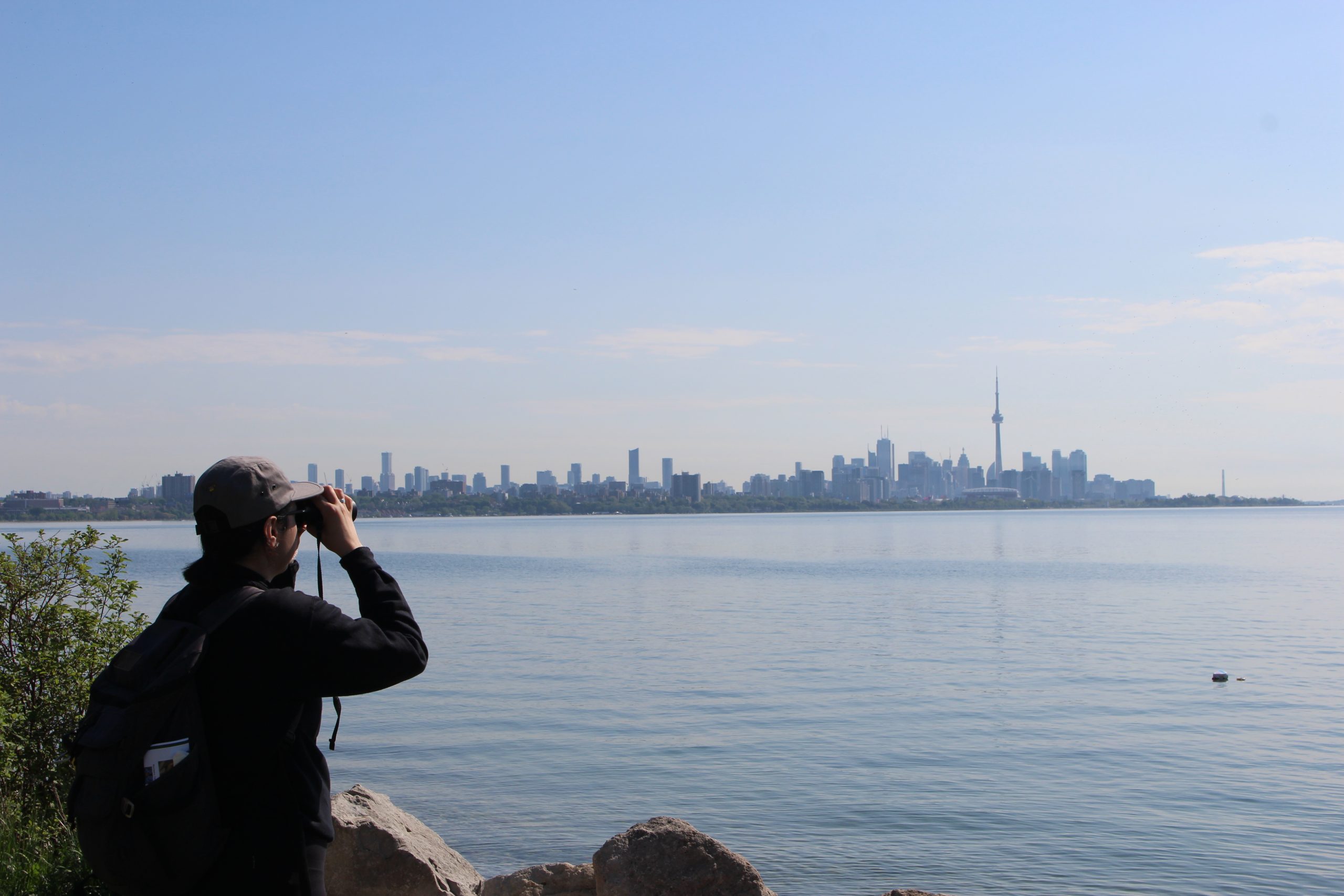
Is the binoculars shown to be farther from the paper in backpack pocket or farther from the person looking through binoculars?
the paper in backpack pocket

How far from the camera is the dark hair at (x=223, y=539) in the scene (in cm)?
322

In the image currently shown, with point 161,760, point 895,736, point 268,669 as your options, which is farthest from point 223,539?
point 895,736

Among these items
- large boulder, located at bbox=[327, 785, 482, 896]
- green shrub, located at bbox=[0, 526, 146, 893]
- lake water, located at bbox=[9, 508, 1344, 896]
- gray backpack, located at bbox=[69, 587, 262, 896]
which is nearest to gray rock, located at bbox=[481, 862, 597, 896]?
large boulder, located at bbox=[327, 785, 482, 896]

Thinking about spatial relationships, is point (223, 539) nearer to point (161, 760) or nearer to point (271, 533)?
point (271, 533)

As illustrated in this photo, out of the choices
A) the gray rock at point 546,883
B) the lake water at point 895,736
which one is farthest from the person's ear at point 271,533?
the lake water at point 895,736

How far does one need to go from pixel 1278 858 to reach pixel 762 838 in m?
5.33

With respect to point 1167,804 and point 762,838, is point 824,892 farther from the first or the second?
point 1167,804

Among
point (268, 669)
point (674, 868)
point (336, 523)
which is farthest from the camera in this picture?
point (674, 868)

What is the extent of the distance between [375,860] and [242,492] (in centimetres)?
482

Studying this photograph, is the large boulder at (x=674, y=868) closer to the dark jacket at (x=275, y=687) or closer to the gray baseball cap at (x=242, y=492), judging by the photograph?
the dark jacket at (x=275, y=687)

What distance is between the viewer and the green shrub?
24.3 ft

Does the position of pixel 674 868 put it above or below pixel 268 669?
below

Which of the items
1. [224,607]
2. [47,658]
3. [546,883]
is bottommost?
[546,883]

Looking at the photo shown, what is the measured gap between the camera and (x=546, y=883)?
8148 mm
